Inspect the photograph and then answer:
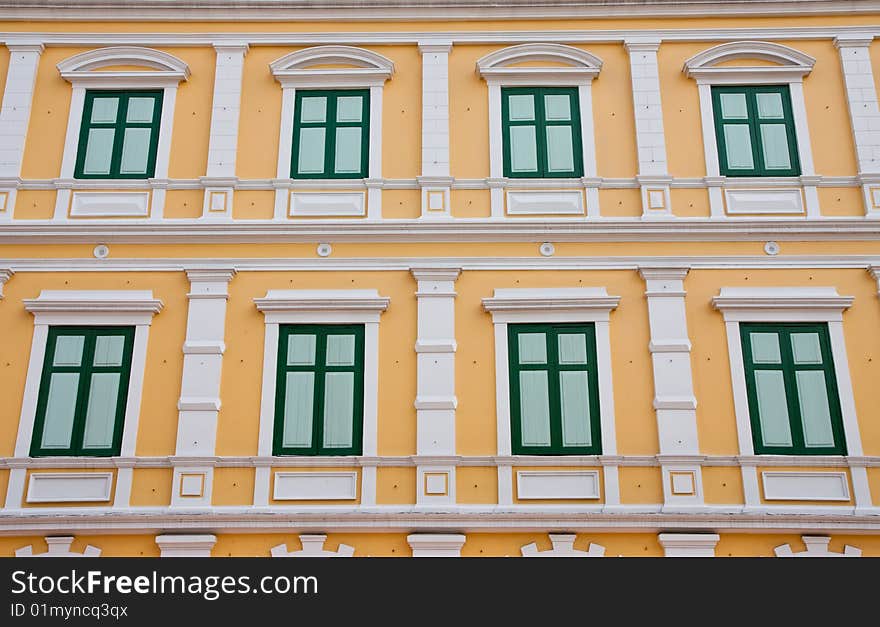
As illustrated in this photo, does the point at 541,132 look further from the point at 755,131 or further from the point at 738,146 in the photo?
the point at 755,131

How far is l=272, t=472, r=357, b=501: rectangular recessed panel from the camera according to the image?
38.0 ft

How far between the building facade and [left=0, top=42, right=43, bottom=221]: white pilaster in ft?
0.15

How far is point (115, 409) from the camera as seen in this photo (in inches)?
475

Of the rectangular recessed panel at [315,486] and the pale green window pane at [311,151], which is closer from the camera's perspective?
the rectangular recessed panel at [315,486]

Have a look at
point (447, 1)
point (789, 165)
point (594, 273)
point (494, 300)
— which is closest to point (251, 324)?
point (494, 300)

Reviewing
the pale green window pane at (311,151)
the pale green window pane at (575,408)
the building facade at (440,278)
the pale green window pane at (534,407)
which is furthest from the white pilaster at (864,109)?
the pale green window pane at (311,151)

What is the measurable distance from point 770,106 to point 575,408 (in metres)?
5.58

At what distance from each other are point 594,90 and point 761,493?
630 cm

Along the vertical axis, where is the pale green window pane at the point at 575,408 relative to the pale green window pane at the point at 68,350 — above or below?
below

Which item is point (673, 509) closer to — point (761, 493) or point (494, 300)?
point (761, 493)

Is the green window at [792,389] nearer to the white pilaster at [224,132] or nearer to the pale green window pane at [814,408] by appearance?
the pale green window pane at [814,408]

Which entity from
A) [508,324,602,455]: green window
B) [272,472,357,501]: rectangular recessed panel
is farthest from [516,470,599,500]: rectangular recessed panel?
[272,472,357,501]: rectangular recessed panel

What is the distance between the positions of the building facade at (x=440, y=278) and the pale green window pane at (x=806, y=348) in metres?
0.05

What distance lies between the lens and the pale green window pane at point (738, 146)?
13.3 meters
